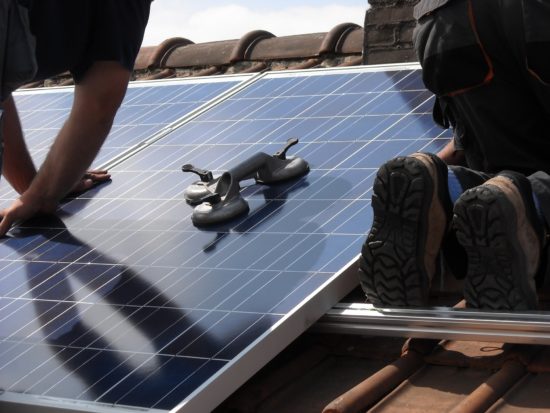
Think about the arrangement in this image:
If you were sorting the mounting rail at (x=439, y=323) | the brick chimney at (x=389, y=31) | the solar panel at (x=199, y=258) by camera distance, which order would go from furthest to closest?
the brick chimney at (x=389, y=31) < the solar panel at (x=199, y=258) < the mounting rail at (x=439, y=323)

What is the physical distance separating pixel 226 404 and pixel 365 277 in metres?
0.52

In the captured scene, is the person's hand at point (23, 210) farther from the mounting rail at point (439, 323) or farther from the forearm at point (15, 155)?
the mounting rail at point (439, 323)

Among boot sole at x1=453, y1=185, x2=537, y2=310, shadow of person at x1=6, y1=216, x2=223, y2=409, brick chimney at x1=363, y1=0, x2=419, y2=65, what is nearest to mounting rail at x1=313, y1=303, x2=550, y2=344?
boot sole at x1=453, y1=185, x2=537, y2=310

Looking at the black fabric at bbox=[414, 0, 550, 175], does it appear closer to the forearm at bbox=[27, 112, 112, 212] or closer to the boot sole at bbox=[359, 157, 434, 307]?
the boot sole at bbox=[359, 157, 434, 307]

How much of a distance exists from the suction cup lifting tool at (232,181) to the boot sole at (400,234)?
791 millimetres

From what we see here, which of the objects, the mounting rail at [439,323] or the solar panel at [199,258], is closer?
the mounting rail at [439,323]

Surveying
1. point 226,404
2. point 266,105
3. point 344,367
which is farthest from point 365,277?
point 266,105

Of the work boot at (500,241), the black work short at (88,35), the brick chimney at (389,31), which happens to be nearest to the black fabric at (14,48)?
the black work short at (88,35)

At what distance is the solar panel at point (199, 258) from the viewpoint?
3002 mm

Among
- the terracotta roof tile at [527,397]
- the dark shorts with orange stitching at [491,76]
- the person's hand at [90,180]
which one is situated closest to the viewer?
the terracotta roof tile at [527,397]

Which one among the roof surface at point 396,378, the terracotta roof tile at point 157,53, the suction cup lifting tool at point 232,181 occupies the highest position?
the suction cup lifting tool at point 232,181

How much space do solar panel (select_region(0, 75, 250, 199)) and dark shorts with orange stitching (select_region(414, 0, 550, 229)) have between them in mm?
1821

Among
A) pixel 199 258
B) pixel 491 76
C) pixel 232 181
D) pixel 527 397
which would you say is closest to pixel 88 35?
pixel 232 181

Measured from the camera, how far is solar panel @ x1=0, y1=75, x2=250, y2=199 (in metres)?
5.05
